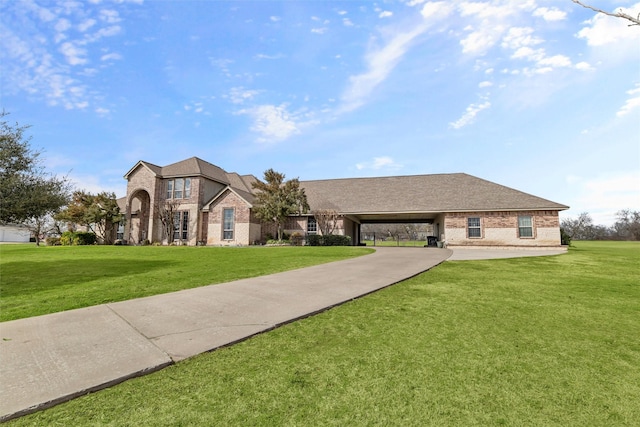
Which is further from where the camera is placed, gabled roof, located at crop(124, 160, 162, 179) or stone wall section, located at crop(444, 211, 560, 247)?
gabled roof, located at crop(124, 160, 162, 179)

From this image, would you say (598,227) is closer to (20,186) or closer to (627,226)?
(627,226)

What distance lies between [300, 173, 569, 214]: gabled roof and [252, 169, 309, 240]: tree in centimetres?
408

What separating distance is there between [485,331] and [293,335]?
269cm

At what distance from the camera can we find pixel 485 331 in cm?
425

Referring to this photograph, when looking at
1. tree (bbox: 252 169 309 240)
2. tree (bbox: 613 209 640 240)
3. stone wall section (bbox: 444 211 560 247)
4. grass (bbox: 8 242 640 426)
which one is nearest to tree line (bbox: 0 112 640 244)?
tree (bbox: 252 169 309 240)

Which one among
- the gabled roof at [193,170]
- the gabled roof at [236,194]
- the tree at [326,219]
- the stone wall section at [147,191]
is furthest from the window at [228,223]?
the tree at [326,219]

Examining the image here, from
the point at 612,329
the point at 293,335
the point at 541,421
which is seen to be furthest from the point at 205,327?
the point at 612,329

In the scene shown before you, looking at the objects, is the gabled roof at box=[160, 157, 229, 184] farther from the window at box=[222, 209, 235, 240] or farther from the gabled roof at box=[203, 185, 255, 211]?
the window at box=[222, 209, 235, 240]

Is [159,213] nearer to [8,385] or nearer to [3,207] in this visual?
[3,207]

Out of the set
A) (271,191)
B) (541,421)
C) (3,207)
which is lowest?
(541,421)

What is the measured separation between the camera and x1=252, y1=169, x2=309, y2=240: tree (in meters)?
26.9

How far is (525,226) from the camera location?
2491 centimetres

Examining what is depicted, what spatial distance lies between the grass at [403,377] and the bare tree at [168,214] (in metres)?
29.7

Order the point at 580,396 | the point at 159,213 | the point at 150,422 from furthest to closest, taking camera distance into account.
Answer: the point at 159,213, the point at 580,396, the point at 150,422
